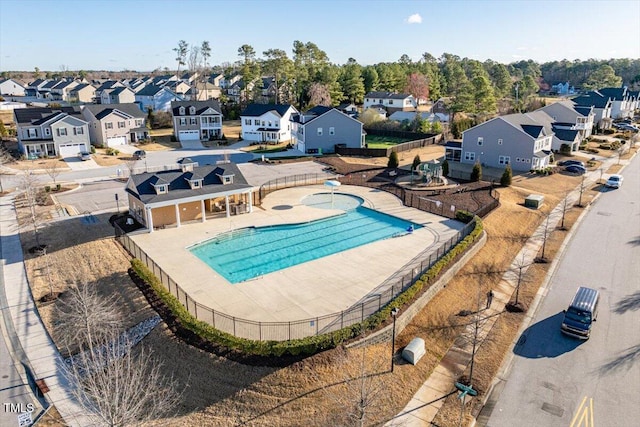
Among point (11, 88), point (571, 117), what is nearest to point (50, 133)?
point (571, 117)

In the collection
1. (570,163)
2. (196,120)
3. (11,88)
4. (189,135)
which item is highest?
(11,88)

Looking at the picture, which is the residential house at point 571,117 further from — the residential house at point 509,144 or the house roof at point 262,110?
the house roof at point 262,110

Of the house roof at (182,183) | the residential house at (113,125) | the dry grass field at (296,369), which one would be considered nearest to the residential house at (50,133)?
the residential house at (113,125)

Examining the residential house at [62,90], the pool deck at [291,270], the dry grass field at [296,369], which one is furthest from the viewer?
the residential house at [62,90]

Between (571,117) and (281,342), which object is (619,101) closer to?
(571,117)

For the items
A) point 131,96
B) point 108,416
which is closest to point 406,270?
point 108,416

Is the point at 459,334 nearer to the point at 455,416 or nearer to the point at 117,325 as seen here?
the point at 455,416
